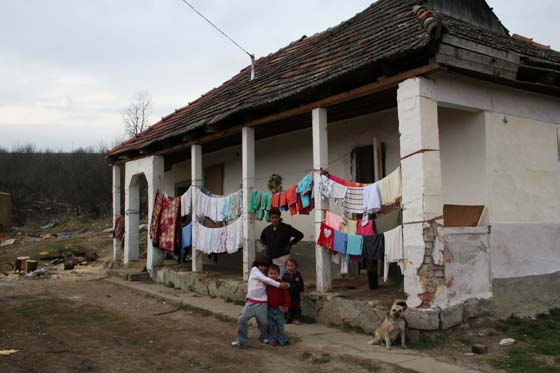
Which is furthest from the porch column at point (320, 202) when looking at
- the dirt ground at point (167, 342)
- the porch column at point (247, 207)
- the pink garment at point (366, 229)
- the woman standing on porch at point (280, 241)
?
the porch column at point (247, 207)

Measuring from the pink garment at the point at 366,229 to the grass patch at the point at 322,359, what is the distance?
1.97 m

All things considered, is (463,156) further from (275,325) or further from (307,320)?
(275,325)

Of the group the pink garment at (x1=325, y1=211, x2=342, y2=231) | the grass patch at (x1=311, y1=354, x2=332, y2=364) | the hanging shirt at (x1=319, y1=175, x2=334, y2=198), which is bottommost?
the grass patch at (x1=311, y1=354, x2=332, y2=364)

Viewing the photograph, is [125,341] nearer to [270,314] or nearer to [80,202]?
[270,314]

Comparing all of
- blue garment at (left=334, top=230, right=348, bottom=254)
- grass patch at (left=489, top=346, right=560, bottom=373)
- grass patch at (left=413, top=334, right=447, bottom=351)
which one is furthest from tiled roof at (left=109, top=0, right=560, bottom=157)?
grass patch at (left=489, top=346, right=560, bottom=373)

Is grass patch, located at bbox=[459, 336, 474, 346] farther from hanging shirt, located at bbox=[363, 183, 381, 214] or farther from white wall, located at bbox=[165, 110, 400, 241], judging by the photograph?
white wall, located at bbox=[165, 110, 400, 241]

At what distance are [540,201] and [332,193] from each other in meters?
3.37

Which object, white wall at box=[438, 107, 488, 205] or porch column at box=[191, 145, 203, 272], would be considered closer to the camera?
white wall at box=[438, 107, 488, 205]

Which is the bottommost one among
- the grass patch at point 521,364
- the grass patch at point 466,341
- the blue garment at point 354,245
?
the grass patch at point 521,364

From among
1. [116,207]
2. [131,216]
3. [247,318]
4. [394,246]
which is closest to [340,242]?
[394,246]

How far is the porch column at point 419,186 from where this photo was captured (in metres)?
5.93

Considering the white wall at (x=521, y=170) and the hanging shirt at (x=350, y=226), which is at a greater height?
the white wall at (x=521, y=170)

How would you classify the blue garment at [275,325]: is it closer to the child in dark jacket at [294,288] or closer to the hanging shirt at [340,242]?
the child in dark jacket at [294,288]

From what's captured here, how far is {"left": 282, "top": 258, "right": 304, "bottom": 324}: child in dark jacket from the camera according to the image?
7191 millimetres
